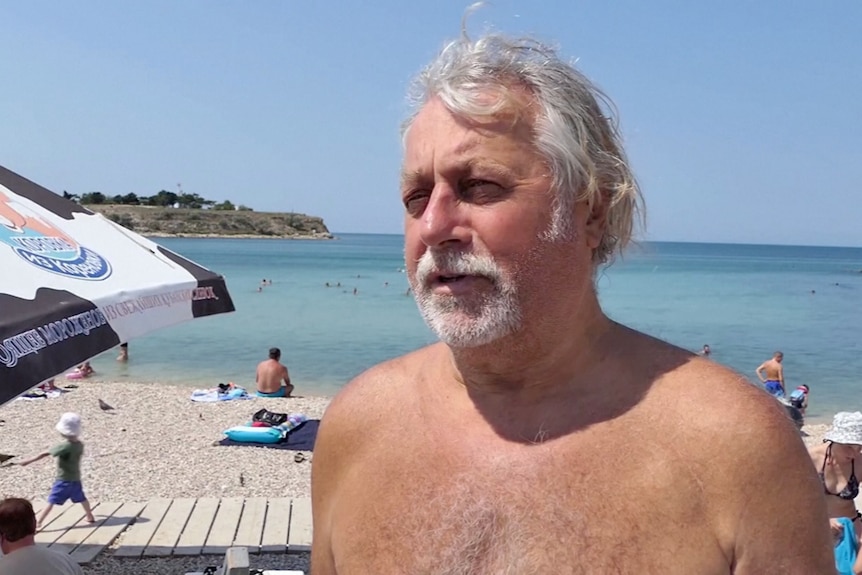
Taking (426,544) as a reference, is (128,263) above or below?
above

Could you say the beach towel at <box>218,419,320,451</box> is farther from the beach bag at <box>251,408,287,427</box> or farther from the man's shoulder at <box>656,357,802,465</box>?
the man's shoulder at <box>656,357,802,465</box>

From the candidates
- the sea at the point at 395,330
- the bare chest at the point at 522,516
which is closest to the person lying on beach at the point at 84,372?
the sea at the point at 395,330

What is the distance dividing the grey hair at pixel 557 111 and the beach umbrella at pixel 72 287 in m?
1.72

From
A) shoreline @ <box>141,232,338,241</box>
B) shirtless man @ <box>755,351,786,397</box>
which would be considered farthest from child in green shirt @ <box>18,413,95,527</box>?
shoreline @ <box>141,232,338,241</box>

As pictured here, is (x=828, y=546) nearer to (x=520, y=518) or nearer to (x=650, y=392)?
(x=650, y=392)

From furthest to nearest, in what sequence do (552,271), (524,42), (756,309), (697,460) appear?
(756,309) → (524,42) → (552,271) → (697,460)

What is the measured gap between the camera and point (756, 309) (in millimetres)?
47625

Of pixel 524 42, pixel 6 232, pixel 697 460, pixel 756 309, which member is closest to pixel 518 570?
pixel 697 460

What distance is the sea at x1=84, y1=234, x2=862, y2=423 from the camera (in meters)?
21.8

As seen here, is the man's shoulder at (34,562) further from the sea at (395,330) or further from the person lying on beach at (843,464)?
the person lying on beach at (843,464)

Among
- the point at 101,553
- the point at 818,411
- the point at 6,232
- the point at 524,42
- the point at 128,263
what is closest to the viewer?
the point at 524,42

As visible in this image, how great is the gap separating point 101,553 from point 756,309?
47623 millimetres

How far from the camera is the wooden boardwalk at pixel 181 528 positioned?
5766 mm

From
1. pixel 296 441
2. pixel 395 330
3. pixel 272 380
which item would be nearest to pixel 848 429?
pixel 296 441
